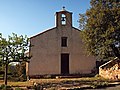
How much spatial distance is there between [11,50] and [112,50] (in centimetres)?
1046

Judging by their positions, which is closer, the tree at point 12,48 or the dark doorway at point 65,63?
the tree at point 12,48

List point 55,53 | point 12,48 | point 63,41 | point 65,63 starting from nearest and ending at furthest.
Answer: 1. point 12,48
2. point 55,53
3. point 65,63
4. point 63,41

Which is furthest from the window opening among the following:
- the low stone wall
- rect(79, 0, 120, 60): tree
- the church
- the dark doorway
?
the low stone wall

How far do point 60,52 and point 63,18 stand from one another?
445cm

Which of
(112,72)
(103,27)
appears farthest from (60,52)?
(103,27)

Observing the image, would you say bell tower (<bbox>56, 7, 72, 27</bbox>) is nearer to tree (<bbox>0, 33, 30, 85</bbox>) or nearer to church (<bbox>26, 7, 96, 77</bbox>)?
church (<bbox>26, 7, 96, 77</bbox>)

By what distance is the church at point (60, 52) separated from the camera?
3089 cm

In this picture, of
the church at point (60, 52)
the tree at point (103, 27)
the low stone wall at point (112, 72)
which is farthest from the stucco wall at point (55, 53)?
the tree at point (103, 27)

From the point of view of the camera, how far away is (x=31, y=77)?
98.2ft

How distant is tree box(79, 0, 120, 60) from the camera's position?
24.2 metres

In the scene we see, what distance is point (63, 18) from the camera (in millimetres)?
32344

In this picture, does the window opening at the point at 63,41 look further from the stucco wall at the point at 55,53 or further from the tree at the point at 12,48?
the tree at the point at 12,48

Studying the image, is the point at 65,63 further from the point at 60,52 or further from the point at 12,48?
the point at 12,48

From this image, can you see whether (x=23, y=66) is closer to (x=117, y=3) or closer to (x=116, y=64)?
(x=116, y=64)
